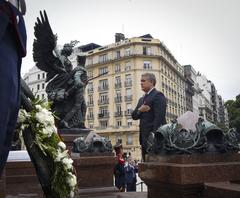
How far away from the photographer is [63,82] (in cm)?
1044

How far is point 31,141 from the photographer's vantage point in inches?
60.2

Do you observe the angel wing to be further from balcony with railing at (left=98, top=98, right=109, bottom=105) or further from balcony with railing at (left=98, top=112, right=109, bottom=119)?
balcony with railing at (left=98, top=98, right=109, bottom=105)

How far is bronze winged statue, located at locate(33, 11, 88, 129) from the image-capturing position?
10.2 m

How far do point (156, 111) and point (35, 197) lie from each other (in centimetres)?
211

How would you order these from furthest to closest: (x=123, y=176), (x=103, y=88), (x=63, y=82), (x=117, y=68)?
1. (x=103, y=88)
2. (x=117, y=68)
3. (x=63, y=82)
4. (x=123, y=176)

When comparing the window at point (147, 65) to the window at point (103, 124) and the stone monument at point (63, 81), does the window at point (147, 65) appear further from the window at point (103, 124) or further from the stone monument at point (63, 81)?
the stone monument at point (63, 81)

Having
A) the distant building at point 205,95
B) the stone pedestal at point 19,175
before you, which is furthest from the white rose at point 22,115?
the distant building at point 205,95

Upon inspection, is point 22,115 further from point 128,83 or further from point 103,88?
point 103,88

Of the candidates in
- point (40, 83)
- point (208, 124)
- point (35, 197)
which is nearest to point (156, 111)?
point (208, 124)

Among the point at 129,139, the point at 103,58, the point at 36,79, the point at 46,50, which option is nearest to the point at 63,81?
the point at 46,50

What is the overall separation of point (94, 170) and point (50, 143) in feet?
14.4

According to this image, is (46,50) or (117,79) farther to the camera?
(117,79)

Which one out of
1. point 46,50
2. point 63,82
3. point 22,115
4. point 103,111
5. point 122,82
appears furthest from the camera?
point 103,111

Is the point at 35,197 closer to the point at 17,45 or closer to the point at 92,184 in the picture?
the point at 92,184
